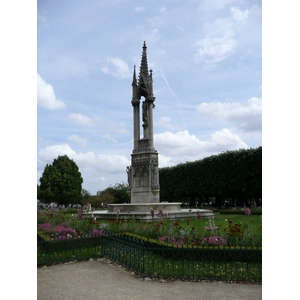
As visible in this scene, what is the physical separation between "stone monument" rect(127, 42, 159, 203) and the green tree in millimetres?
34160

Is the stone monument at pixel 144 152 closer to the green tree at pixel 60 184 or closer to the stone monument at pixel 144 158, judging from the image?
the stone monument at pixel 144 158

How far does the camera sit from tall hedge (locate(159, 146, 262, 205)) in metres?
34.5

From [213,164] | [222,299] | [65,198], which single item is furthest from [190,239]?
[65,198]

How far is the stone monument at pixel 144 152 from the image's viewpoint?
23438 millimetres

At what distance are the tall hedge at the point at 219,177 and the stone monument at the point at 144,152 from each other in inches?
591

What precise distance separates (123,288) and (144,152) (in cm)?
1661

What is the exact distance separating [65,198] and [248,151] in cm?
3454

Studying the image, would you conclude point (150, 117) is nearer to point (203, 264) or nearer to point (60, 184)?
point (203, 264)

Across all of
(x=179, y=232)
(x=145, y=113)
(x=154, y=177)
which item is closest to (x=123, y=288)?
(x=179, y=232)

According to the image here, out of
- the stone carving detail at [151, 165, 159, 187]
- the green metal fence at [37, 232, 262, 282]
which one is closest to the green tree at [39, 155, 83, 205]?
the stone carving detail at [151, 165, 159, 187]

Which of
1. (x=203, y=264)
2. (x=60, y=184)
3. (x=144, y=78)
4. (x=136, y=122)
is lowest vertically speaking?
(x=60, y=184)

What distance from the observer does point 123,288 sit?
7234 mm
